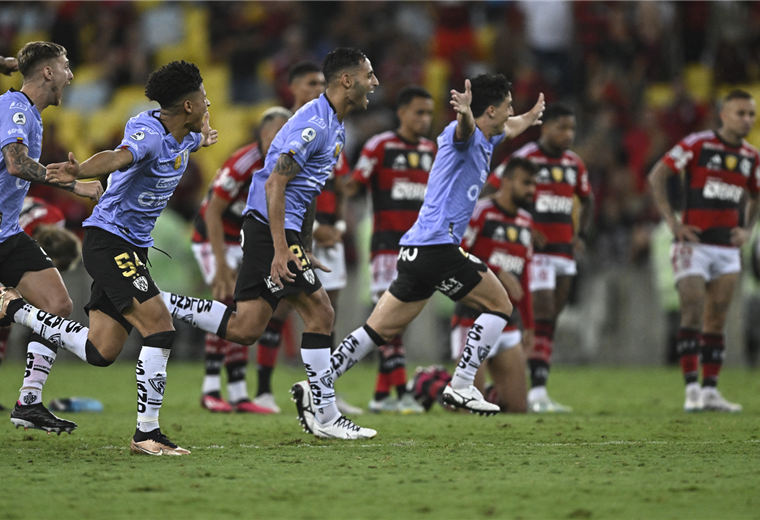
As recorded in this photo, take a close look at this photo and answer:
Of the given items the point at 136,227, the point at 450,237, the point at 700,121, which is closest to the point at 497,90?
the point at 450,237

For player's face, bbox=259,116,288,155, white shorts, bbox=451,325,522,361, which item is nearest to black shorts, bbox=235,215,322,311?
player's face, bbox=259,116,288,155

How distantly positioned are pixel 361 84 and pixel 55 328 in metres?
→ 2.53

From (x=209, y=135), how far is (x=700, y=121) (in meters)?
10.7

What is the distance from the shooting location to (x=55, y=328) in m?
6.40

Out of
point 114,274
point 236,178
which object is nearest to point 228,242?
point 236,178

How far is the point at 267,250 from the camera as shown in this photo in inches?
266

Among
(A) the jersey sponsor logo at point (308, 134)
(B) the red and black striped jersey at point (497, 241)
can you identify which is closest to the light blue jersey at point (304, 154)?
(A) the jersey sponsor logo at point (308, 134)

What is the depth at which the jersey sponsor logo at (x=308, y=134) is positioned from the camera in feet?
21.6

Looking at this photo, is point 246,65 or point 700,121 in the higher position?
point 246,65

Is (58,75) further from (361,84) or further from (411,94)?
(411,94)

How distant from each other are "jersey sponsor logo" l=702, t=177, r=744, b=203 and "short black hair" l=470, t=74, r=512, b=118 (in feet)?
9.69

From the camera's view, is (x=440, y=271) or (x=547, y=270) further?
(x=547, y=270)

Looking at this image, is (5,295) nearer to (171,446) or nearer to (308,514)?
(171,446)

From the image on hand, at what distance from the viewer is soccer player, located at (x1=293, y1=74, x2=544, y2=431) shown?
284 inches
